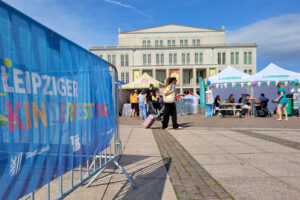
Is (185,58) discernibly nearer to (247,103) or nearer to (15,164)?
(247,103)

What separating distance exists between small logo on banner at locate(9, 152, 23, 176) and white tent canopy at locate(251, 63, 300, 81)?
1471cm

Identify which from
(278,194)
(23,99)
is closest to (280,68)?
(278,194)

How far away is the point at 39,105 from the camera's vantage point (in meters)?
1.50

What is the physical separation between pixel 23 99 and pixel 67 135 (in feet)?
1.84

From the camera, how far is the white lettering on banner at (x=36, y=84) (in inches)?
49.9

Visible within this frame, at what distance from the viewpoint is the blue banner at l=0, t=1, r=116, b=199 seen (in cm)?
124

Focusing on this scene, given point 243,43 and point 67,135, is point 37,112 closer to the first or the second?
point 67,135

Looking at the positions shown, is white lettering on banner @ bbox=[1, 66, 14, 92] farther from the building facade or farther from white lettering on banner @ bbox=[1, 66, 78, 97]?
the building facade

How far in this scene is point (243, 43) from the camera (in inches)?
2381

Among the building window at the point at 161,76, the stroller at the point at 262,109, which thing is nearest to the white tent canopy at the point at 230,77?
the stroller at the point at 262,109

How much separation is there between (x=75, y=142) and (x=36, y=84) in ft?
2.25

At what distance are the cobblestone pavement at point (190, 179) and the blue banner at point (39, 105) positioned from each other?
1.23 m

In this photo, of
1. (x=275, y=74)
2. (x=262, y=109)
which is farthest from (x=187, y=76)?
(x=262, y=109)

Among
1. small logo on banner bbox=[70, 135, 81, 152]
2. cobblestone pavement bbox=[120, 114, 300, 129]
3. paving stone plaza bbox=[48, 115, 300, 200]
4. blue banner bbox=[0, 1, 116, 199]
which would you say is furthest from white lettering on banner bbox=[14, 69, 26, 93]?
cobblestone pavement bbox=[120, 114, 300, 129]
